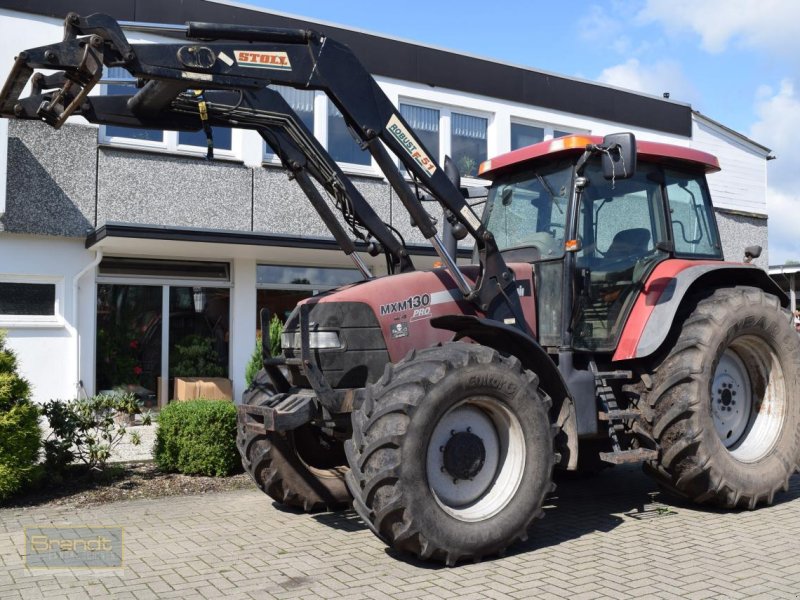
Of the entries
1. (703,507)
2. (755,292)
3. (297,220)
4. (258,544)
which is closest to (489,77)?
(297,220)

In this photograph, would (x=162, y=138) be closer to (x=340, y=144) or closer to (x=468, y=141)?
(x=340, y=144)

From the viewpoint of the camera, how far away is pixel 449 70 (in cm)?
1453

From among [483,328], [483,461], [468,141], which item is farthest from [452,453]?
[468,141]

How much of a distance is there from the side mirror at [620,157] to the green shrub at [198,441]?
4.45 m

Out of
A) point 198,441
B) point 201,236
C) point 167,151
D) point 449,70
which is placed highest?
point 449,70

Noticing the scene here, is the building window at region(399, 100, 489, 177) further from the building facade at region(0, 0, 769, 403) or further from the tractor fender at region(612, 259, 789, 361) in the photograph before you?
the tractor fender at region(612, 259, 789, 361)

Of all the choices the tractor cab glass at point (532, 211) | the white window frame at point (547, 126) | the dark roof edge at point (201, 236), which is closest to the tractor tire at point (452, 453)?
the tractor cab glass at point (532, 211)

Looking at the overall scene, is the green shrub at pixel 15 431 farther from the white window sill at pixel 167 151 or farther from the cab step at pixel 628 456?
the white window sill at pixel 167 151

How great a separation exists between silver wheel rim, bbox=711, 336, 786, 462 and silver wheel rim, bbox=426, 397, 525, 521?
7.11 feet

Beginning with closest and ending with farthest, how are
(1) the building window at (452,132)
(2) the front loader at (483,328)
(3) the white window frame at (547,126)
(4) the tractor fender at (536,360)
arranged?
(2) the front loader at (483,328), (4) the tractor fender at (536,360), (1) the building window at (452,132), (3) the white window frame at (547,126)

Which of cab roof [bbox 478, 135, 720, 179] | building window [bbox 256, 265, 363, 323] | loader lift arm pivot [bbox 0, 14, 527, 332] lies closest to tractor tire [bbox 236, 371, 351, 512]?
loader lift arm pivot [bbox 0, 14, 527, 332]

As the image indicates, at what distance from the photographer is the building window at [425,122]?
14.3 m

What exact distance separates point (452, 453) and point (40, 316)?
812 centimetres

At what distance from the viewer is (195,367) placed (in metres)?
12.7
